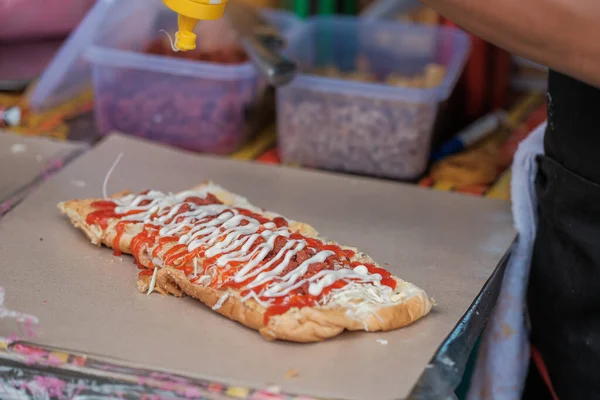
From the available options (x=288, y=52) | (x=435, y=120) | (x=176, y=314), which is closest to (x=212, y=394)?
(x=176, y=314)

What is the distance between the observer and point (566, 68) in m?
1.08

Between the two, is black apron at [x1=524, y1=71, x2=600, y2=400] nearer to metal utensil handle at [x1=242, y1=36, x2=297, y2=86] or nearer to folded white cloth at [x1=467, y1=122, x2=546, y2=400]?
folded white cloth at [x1=467, y1=122, x2=546, y2=400]

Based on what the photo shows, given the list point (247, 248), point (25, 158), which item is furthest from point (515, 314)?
point (25, 158)

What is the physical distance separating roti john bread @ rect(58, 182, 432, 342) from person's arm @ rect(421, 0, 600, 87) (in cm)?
42

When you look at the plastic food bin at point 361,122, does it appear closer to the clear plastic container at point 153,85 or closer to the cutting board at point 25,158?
the clear plastic container at point 153,85

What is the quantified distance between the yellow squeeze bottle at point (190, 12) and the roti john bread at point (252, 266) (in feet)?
1.14

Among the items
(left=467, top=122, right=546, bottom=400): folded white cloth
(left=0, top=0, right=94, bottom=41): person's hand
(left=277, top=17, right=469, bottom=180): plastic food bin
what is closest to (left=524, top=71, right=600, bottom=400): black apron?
(left=467, top=122, right=546, bottom=400): folded white cloth

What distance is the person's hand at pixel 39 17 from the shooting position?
2268 mm

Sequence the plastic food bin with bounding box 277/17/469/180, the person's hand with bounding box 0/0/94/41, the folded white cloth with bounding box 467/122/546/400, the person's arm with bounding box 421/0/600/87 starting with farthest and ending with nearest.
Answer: the person's hand with bounding box 0/0/94/41 < the plastic food bin with bounding box 277/17/469/180 < the folded white cloth with bounding box 467/122/546/400 < the person's arm with bounding box 421/0/600/87

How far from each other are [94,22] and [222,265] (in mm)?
1086

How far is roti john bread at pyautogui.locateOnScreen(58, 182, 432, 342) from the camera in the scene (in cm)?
118

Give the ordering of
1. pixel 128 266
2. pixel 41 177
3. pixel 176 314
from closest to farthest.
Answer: pixel 176 314 → pixel 128 266 → pixel 41 177

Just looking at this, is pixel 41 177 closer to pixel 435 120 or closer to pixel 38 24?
pixel 38 24

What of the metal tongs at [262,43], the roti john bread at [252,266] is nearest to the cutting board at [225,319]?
the roti john bread at [252,266]
